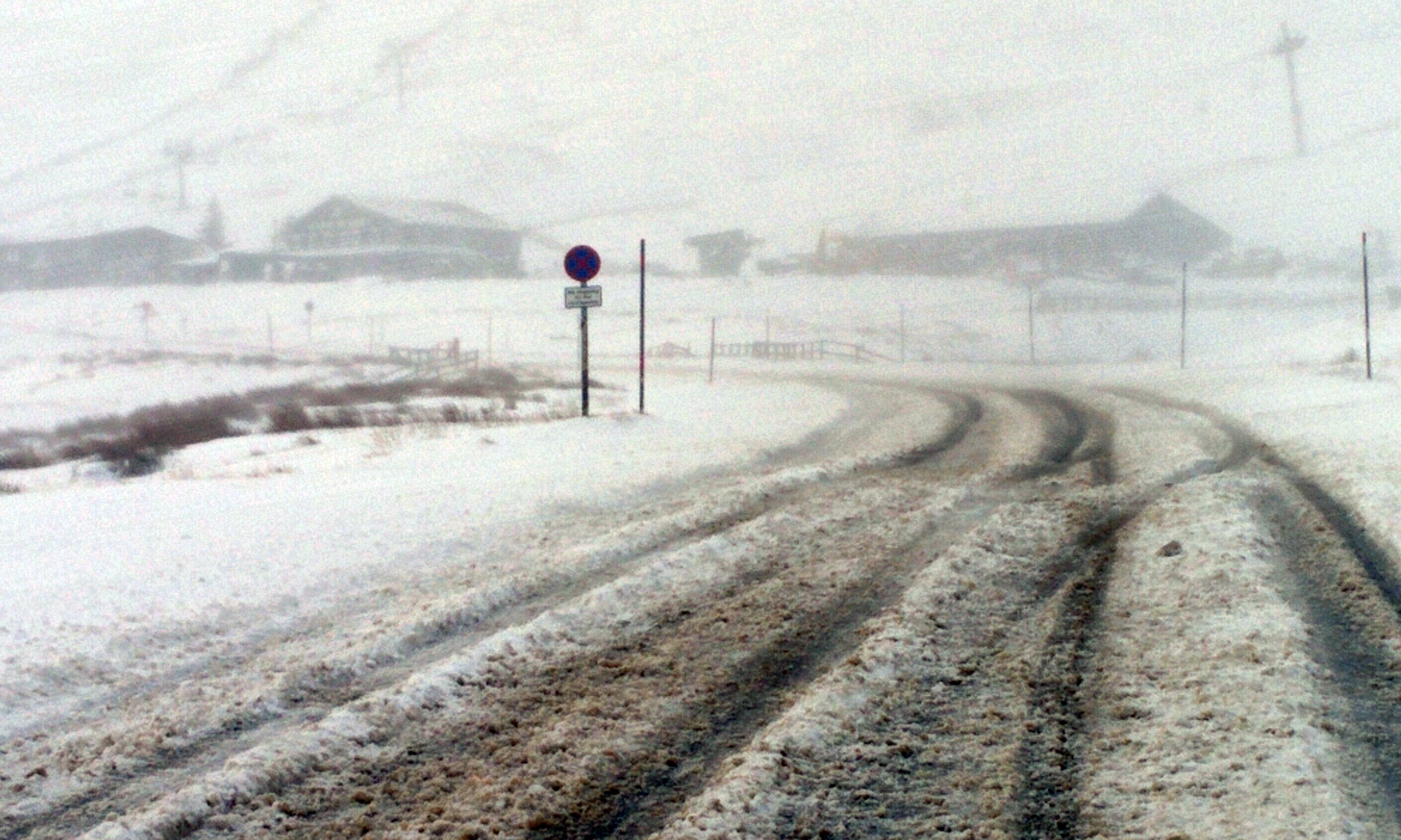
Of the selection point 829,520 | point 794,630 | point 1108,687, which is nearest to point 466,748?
point 794,630

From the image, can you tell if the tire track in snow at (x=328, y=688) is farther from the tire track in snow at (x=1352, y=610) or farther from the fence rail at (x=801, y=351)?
the fence rail at (x=801, y=351)

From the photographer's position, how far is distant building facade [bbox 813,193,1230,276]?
210 feet

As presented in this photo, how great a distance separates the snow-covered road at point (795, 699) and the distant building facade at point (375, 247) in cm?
7498

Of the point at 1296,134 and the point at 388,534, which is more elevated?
the point at 1296,134

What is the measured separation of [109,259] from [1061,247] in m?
76.6

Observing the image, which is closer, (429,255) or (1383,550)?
(1383,550)

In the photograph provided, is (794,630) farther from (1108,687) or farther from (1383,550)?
(1383,550)

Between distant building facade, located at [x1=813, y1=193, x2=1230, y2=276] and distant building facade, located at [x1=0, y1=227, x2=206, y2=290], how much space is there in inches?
2244

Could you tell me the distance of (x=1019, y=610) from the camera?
4605 millimetres

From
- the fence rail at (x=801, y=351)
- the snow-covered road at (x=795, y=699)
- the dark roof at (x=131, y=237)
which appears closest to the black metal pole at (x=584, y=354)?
the snow-covered road at (x=795, y=699)

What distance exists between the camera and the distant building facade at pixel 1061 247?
64.0m

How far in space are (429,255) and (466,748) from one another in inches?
3059

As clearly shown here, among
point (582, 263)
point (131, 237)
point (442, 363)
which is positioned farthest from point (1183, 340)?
point (131, 237)

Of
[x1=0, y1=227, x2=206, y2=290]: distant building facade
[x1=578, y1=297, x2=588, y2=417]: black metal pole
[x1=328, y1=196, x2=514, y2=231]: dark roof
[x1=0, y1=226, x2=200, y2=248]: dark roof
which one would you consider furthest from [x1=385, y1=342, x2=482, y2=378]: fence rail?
[x1=0, y1=226, x2=200, y2=248]: dark roof
